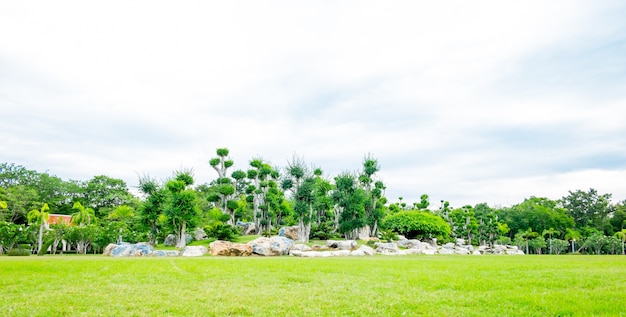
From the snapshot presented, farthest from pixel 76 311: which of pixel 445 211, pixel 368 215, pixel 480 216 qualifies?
pixel 480 216

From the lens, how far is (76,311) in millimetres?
6121

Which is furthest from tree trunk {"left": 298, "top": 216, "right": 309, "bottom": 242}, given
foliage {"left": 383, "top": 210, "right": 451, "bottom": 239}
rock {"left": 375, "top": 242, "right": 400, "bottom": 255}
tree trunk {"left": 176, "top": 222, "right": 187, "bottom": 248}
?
foliage {"left": 383, "top": 210, "right": 451, "bottom": 239}

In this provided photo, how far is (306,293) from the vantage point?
762 cm

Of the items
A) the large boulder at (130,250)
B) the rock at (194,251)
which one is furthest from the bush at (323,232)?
the large boulder at (130,250)

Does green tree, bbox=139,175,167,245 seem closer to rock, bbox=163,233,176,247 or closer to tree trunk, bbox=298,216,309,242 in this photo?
rock, bbox=163,233,176,247

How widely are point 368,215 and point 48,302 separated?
30531mm

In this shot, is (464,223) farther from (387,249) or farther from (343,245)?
(343,245)

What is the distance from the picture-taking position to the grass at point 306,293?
625cm

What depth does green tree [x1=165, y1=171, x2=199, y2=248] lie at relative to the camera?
90.8 feet

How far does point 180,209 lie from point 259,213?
32.0 ft

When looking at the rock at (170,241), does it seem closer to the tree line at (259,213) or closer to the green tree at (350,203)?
the tree line at (259,213)

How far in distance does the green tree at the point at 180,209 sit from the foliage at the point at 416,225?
59.2ft

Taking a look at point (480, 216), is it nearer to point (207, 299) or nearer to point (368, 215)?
point (368, 215)

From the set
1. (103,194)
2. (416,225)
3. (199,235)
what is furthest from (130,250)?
(103,194)
